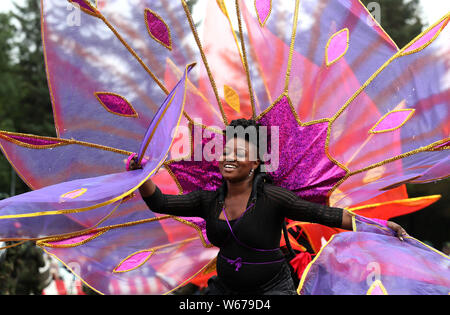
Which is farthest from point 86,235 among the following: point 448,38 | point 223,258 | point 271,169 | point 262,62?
point 448,38

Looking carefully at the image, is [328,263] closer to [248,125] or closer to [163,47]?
[248,125]

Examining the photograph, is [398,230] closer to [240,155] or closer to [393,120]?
[393,120]

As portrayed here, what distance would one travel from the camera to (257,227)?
104 inches

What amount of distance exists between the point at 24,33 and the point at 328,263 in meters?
26.7

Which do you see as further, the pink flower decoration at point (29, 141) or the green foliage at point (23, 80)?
the green foliage at point (23, 80)

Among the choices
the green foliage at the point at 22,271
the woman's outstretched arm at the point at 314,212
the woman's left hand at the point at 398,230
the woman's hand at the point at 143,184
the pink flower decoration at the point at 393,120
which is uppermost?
the pink flower decoration at the point at 393,120

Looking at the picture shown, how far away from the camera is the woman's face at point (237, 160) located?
8.87 feet

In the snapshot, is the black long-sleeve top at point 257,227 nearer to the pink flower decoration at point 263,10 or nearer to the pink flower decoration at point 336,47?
the pink flower decoration at point 336,47

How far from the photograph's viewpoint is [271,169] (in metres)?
2.97

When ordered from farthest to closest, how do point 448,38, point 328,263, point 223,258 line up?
point 448,38
point 223,258
point 328,263

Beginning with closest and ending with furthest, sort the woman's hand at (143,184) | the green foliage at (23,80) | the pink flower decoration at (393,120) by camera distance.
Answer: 1. the woman's hand at (143,184)
2. the pink flower decoration at (393,120)
3. the green foliage at (23,80)

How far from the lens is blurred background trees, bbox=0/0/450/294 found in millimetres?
14000

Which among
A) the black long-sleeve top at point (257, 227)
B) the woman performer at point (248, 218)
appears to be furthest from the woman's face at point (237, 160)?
the black long-sleeve top at point (257, 227)

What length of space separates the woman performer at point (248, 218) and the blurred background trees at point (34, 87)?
10.1 meters
